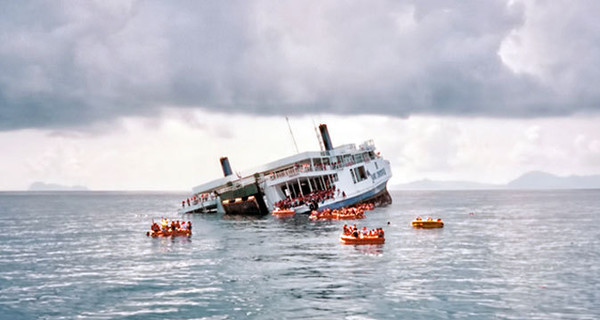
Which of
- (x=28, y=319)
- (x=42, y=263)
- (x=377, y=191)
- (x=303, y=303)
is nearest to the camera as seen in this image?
(x=28, y=319)

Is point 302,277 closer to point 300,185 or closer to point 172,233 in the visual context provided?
point 172,233

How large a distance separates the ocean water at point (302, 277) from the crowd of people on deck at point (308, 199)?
21335mm

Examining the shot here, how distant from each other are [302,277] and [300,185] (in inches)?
2137

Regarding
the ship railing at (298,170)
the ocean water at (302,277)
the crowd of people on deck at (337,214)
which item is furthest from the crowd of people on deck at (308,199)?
the ocean water at (302,277)

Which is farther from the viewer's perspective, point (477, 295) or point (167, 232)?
point (167, 232)

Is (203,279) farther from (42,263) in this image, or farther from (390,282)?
(42,263)

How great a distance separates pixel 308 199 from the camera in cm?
9231

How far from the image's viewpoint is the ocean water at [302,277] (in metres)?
32.6

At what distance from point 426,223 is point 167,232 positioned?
1273 inches

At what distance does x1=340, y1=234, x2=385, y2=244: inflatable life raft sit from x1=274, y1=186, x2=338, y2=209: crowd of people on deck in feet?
110

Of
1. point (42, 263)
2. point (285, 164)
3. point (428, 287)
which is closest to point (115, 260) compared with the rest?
point (42, 263)

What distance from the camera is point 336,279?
4019cm

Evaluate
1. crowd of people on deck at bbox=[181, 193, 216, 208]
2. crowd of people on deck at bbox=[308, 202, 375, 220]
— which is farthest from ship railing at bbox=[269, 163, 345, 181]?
crowd of people on deck at bbox=[181, 193, 216, 208]

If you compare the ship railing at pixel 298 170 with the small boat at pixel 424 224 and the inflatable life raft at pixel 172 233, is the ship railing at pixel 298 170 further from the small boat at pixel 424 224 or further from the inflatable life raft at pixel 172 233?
the inflatable life raft at pixel 172 233
